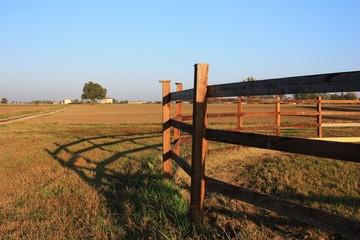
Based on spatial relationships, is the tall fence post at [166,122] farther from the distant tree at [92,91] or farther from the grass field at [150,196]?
the distant tree at [92,91]

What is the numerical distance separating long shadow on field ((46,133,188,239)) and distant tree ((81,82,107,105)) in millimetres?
145425

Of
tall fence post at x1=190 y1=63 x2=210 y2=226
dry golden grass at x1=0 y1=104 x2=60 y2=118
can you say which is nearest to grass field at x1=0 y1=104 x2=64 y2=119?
dry golden grass at x1=0 y1=104 x2=60 y2=118

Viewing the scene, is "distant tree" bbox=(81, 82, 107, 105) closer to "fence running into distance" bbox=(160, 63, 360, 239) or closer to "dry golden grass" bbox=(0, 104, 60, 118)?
"dry golden grass" bbox=(0, 104, 60, 118)

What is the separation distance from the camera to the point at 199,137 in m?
2.68

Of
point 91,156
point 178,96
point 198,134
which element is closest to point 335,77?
point 198,134

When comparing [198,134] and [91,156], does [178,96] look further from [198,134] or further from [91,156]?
[91,156]

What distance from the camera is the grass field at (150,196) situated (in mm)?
2795

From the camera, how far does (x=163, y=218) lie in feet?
9.34

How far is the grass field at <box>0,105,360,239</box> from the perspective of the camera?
2.79 m

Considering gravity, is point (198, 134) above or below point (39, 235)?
above

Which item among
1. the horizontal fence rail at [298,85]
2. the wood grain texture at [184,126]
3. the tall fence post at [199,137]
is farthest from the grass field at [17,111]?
the horizontal fence rail at [298,85]

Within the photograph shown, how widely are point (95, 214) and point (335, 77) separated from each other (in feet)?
10.5

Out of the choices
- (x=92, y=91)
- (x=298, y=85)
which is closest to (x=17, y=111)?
(x=298, y=85)

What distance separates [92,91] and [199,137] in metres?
153
